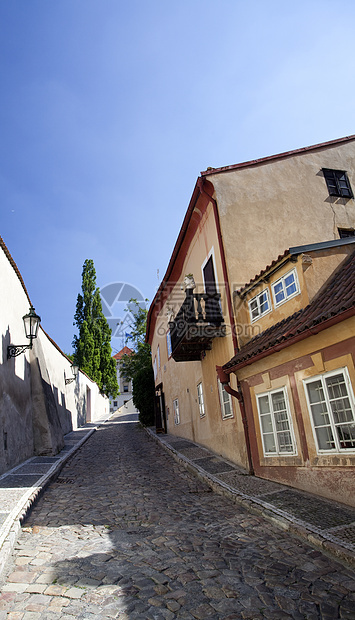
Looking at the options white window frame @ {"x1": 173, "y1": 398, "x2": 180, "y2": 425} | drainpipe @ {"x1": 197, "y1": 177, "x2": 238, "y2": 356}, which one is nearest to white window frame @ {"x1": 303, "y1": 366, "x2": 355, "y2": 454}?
drainpipe @ {"x1": 197, "y1": 177, "x2": 238, "y2": 356}

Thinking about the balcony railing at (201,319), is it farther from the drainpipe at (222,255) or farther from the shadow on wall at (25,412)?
the shadow on wall at (25,412)

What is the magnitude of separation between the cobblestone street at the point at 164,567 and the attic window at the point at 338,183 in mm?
9793

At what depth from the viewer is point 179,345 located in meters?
12.1

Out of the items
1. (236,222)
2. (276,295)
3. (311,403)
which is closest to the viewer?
(311,403)

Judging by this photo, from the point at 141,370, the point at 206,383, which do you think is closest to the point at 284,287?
the point at 206,383

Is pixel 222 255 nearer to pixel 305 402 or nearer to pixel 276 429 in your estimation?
pixel 276 429

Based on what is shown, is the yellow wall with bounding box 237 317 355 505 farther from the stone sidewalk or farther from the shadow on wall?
the shadow on wall

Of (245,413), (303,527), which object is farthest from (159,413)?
(303,527)

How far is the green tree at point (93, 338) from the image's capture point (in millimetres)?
39625

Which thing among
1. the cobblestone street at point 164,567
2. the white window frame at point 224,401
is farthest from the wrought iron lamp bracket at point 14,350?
the white window frame at point 224,401

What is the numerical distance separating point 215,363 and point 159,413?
10261 millimetres

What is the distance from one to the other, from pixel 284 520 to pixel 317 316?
3044 mm

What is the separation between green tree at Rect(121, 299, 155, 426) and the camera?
24.2 meters

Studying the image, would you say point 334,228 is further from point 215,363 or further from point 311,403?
point 311,403
